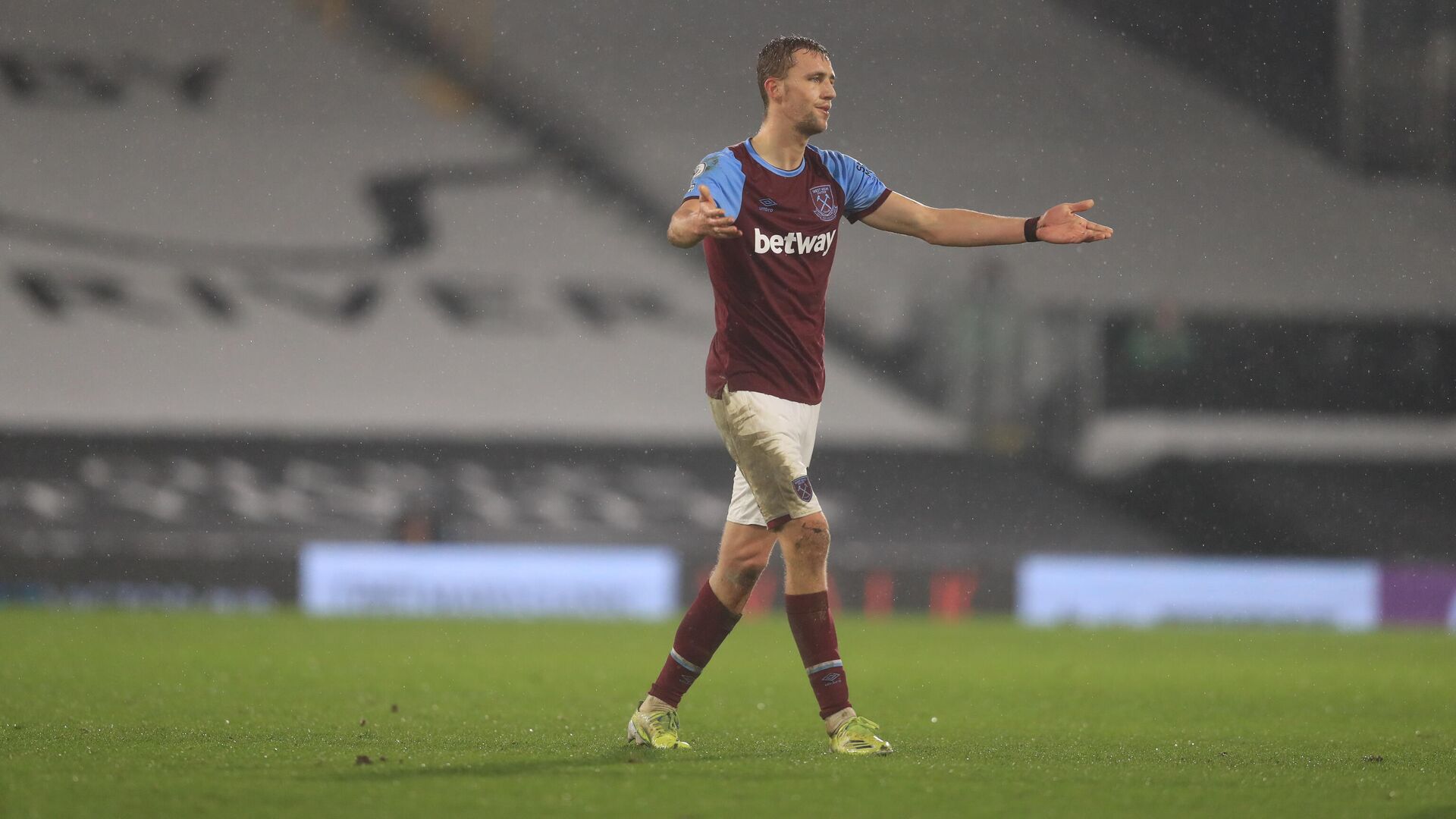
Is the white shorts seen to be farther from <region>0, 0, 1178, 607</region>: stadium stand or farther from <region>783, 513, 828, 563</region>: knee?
<region>0, 0, 1178, 607</region>: stadium stand

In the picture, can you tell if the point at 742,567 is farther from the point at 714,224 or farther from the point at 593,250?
the point at 593,250

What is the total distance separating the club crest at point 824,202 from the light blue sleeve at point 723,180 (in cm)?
26

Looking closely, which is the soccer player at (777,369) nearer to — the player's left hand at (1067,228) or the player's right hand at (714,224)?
the player's left hand at (1067,228)

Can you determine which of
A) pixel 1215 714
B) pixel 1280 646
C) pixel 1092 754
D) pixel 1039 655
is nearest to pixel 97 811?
pixel 1092 754

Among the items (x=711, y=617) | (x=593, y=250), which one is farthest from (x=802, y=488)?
(x=593, y=250)

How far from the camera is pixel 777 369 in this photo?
16.7ft

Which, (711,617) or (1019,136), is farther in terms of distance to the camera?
(1019,136)

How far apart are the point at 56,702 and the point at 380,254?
1432 cm

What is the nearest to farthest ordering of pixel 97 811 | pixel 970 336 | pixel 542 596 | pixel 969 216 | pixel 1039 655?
pixel 97 811 < pixel 969 216 < pixel 1039 655 < pixel 542 596 < pixel 970 336

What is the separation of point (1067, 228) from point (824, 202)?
76cm

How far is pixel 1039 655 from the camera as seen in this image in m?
10.4

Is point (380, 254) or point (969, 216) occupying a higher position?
point (380, 254)

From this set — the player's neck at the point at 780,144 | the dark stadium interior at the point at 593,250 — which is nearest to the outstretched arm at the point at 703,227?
the player's neck at the point at 780,144

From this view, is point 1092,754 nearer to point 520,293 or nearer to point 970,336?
point 970,336
